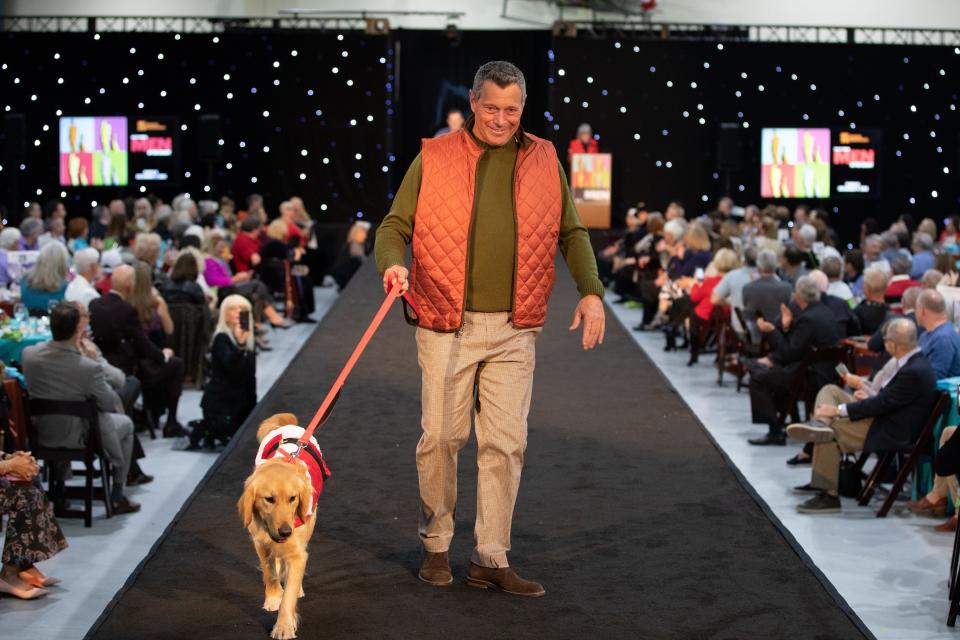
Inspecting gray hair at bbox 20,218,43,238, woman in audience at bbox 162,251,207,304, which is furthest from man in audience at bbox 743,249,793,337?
gray hair at bbox 20,218,43,238

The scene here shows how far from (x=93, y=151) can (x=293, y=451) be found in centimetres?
1521

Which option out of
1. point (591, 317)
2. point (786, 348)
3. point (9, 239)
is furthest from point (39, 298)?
point (591, 317)

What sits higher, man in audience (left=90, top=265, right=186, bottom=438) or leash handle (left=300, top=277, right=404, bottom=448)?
leash handle (left=300, top=277, right=404, bottom=448)

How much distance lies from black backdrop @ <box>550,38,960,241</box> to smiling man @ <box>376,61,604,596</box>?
13957mm

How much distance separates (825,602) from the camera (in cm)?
372

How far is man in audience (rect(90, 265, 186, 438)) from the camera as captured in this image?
750cm

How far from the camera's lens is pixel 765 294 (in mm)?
8812

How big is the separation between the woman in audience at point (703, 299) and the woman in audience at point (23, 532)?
587cm

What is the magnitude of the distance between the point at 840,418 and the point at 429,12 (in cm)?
1330

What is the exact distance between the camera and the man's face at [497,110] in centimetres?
356

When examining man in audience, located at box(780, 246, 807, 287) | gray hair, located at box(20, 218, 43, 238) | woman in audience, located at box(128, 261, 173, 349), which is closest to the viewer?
woman in audience, located at box(128, 261, 173, 349)

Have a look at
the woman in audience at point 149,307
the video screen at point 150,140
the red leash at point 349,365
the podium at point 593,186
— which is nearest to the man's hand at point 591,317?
the red leash at point 349,365

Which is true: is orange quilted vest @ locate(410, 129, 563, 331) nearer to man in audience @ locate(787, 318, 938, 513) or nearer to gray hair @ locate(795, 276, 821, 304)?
man in audience @ locate(787, 318, 938, 513)

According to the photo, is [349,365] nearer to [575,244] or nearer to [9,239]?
[575,244]
